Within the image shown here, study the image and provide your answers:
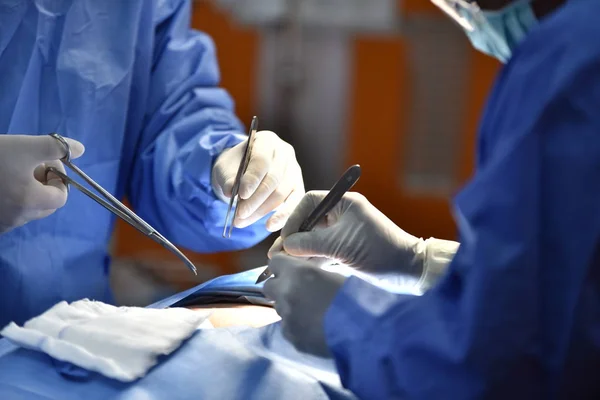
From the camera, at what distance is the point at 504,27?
1.03 metres

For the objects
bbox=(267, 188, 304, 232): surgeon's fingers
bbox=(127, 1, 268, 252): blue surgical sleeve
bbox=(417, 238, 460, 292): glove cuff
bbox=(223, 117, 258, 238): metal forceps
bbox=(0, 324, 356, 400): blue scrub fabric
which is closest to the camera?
bbox=(0, 324, 356, 400): blue scrub fabric

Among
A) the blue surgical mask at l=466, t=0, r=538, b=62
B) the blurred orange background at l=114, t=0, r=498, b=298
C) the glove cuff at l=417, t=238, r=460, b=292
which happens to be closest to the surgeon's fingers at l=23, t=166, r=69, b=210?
the glove cuff at l=417, t=238, r=460, b=292

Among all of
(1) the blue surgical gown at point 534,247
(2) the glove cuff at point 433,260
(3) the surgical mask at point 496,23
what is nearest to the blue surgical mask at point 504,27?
(3) the surgical mask at point 496,23

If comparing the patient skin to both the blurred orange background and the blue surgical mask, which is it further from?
the blurred orange background

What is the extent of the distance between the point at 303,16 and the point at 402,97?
0.70m

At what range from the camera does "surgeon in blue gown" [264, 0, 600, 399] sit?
0.77m

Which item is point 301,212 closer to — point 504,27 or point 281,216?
point 281,216

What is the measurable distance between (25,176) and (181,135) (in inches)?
23.6

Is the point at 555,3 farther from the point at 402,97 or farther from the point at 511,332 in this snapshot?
the point at 402,97

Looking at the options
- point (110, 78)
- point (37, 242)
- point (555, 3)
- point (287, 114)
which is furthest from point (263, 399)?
point (287, 114)

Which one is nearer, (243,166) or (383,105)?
(243,166)

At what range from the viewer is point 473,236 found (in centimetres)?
82

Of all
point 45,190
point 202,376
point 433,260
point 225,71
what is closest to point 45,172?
point 45,190

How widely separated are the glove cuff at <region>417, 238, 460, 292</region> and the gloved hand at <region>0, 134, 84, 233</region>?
0.74 m
